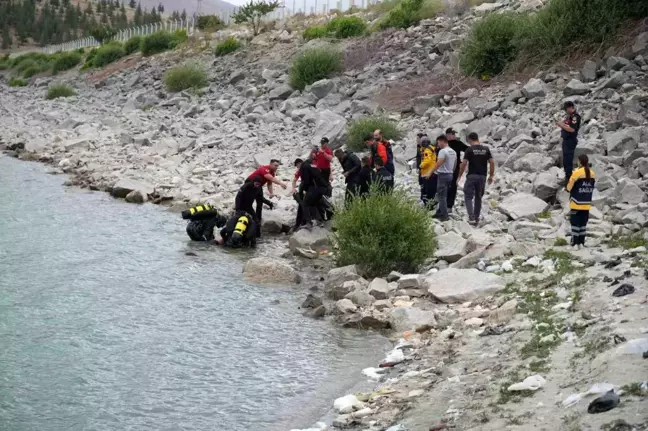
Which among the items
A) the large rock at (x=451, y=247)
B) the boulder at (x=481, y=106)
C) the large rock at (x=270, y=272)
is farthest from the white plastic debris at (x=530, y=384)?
the boulder at (x=481, y=106)

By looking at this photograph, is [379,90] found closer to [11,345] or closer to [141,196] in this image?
[141,196]

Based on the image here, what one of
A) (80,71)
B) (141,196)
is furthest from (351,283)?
(80,71)

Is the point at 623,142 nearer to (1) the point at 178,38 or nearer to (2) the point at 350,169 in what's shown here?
(2) the point at 350,169

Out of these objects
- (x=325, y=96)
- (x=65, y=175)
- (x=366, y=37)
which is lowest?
(x=65, y=175)

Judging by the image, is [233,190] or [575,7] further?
[575,7]

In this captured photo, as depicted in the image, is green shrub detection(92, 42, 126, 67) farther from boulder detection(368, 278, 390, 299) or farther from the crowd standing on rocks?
boulder detection(368, 278, 390, 299)

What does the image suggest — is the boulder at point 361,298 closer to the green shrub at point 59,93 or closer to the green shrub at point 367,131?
the green shrub at point 367,131

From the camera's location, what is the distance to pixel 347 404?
25.9 ft

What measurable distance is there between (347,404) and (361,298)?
3.65m

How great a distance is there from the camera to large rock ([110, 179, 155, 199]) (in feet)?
70.0

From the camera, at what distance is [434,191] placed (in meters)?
16.0

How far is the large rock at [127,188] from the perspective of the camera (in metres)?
21.3

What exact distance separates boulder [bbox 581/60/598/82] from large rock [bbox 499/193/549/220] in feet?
25.8

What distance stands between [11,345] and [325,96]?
2148 cm
